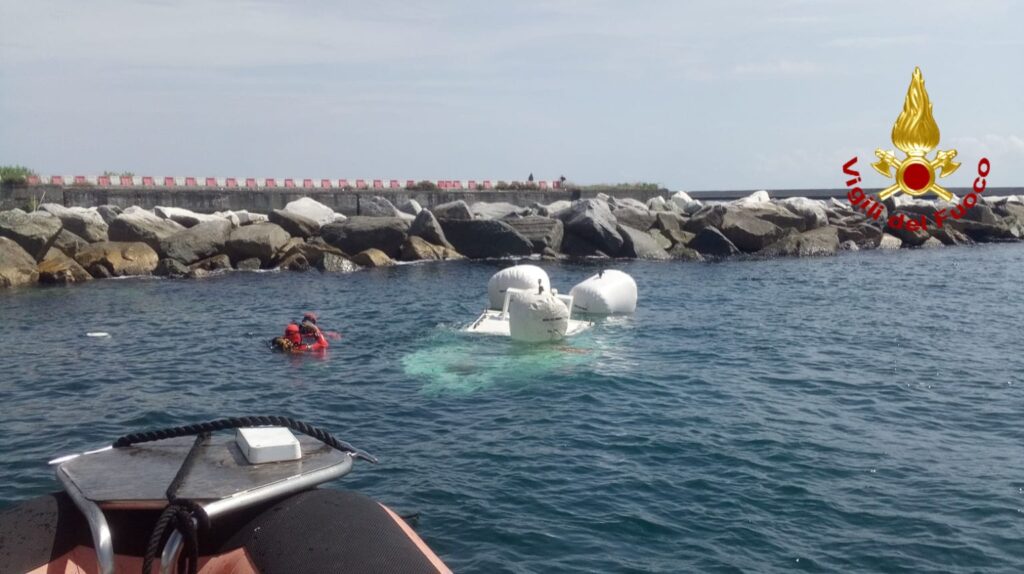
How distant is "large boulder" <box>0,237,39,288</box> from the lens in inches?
1062

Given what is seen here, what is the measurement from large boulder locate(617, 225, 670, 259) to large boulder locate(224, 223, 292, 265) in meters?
14.4

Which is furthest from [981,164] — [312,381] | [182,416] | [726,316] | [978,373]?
[182,416]

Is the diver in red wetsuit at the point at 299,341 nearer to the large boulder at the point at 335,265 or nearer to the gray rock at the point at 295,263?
the large boulder at the point at 335,265

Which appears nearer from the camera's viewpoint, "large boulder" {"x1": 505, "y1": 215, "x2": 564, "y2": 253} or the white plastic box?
the white plastic box

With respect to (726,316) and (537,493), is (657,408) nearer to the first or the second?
(537,493)

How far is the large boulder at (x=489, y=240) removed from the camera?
36.8m

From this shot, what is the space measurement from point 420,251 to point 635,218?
1176 cm

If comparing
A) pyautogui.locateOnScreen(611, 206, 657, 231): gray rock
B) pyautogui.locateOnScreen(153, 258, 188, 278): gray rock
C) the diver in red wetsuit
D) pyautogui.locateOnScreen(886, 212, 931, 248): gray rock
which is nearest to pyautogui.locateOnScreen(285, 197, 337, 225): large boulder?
pyautogui.locateOnScreen(153, 258, 188, 278): gray rock

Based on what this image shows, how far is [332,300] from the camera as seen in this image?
25000 mm

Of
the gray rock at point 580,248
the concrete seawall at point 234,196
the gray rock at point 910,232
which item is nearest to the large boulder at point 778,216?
the gray rock at point 910,232

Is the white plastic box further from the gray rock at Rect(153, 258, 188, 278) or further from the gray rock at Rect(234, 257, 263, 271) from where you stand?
the gray rock at Rect(234, 257, 263, 271)

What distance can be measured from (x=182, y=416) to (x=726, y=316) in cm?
1397

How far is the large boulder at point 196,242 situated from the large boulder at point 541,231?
11.9 meters

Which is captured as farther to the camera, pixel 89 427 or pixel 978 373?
pixel 978 373
